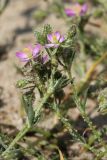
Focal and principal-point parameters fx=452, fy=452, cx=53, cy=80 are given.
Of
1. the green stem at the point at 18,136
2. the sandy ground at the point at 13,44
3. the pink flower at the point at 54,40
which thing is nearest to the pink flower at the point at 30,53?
the pink flower at the point at 54,40

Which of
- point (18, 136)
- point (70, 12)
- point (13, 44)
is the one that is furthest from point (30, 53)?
point (13, 44)

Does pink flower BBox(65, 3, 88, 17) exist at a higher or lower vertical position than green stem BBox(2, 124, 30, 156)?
higher

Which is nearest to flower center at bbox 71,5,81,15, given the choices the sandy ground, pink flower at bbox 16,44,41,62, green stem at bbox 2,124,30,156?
the sandy ground

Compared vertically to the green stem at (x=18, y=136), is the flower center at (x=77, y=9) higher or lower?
higher

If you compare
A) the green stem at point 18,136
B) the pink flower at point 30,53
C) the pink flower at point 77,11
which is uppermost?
the pink flower at point 77,11

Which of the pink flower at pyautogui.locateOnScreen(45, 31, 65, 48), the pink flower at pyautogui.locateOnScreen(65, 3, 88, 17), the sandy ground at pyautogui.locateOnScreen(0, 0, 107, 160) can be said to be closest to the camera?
the pink flower at pyautogui.locateOnScreen(45, 31, 65, 48)

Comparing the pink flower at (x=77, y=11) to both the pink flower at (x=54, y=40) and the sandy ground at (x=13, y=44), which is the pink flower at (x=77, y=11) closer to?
the sandy ground at (x=13, y=44)

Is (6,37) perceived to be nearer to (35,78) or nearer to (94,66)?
(94,66)

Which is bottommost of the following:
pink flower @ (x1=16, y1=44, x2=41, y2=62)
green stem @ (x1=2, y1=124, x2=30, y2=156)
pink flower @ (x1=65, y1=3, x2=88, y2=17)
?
green stem @ (x1=2, y1=124, x2=30, y2=156)

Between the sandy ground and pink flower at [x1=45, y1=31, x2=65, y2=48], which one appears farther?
the sandy ground

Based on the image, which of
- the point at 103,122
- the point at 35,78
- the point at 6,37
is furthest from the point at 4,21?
the point at 35,78

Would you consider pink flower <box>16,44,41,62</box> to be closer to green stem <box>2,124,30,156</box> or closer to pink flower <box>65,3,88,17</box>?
green stem <box>2,124,30,156</box>

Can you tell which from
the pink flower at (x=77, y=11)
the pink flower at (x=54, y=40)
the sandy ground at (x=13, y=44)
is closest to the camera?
the pink flower at (x=54, y=40)
